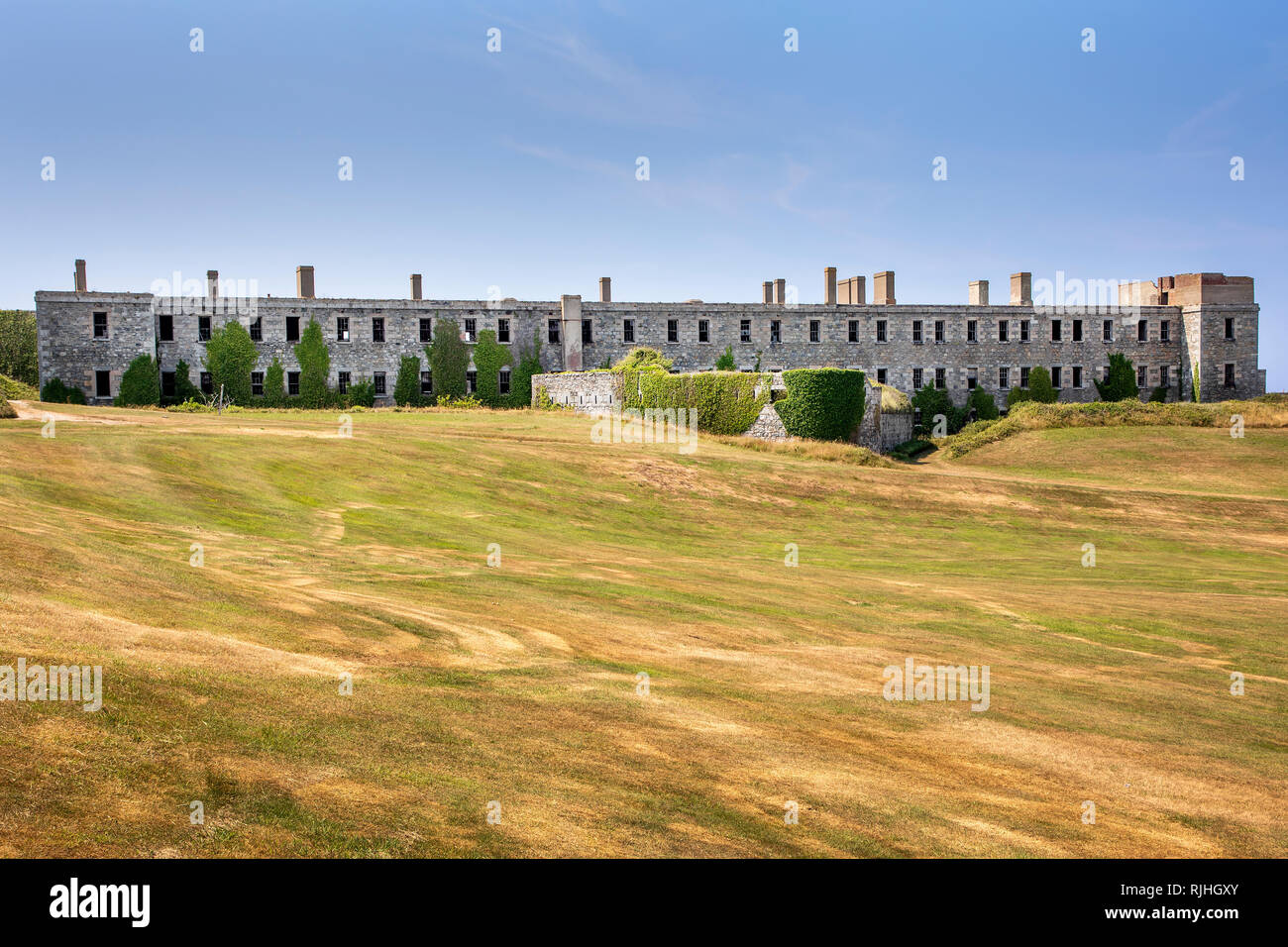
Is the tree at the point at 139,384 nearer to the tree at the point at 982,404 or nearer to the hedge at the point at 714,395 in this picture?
the hedge at the point at 714,395

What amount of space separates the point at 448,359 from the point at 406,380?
2.87 metres

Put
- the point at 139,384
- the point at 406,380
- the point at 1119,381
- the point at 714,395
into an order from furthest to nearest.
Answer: the point at 1119,381
the point at 406,380
the point at 139,384
the point at 714,395

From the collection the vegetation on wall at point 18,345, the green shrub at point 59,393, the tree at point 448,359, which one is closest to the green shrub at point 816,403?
the tree at point 448,359

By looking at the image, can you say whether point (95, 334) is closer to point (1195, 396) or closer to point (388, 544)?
point (388, 544)

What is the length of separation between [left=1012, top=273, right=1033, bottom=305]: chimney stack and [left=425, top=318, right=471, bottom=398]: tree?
1552 inches

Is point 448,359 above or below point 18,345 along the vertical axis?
below

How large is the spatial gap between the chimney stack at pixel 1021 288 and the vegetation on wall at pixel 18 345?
66865 mm

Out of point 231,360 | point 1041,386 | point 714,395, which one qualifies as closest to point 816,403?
point 714,395

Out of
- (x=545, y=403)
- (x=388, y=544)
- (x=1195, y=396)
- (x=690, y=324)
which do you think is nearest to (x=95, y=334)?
(x=545, y=403)

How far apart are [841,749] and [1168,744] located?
335 cm

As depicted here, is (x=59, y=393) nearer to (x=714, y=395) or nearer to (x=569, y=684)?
(x=714, y=395)

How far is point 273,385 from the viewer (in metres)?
60.3

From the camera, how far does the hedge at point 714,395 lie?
47969mm
